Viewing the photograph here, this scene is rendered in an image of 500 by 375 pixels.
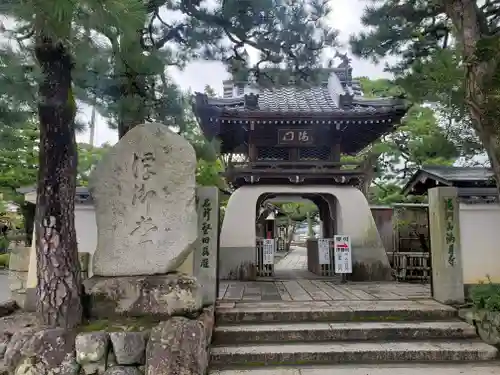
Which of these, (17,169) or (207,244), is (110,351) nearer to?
(207,244)

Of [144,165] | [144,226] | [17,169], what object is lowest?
[144,226]

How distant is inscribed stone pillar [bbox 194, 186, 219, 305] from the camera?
19.7 feet

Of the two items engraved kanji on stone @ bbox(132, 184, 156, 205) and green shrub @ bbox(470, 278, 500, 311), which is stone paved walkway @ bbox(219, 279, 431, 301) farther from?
engraved kanji on stone @ bbox(132, 184, 156, 205)

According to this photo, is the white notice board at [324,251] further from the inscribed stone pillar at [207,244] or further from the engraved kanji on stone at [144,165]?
the engraved kanji on stone at [144,165]

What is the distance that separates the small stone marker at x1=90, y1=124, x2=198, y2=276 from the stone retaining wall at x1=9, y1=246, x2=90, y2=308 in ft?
7.20

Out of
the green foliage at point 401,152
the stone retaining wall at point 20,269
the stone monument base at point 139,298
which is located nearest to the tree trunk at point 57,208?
the stone monument base at point 139,298

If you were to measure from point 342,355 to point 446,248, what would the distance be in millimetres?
2913

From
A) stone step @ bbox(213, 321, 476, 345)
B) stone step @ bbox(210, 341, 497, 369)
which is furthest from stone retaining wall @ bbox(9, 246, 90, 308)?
stone step @ bbox(210, 341, 497, 369)

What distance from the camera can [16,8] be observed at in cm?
249

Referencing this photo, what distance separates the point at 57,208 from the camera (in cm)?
427

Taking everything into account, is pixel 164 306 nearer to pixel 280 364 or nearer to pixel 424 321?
pixel 280 364

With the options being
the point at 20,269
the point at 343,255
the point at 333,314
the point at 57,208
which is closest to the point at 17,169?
the point at 20,269

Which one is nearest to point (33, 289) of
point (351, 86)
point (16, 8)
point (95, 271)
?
point (95, 271)

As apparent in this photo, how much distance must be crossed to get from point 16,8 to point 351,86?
49.5 ft
